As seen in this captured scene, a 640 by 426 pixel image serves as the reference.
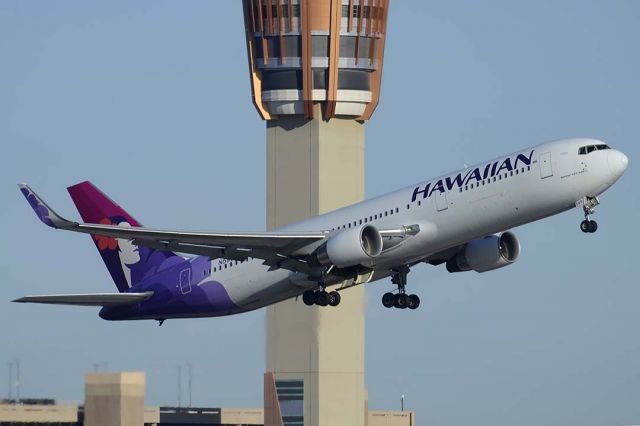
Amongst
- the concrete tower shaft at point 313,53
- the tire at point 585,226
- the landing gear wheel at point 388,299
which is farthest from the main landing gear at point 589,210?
the concrete tower shaft at point 313,53

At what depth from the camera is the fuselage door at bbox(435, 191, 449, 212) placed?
76.4 m

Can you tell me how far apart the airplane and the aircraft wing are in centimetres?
4

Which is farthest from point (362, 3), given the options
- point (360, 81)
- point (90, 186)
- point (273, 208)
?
point (90, 186)

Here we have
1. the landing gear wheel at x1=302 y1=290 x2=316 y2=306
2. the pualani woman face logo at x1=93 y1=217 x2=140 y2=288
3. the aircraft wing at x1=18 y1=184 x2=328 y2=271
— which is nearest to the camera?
the aircraft wing at x1=18 y1=184 x2=328 y2=271

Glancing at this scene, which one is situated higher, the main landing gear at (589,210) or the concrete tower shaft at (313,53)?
the concrete tower shaft at (313,53)

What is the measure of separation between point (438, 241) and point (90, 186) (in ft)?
75.9

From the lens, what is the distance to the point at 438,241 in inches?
3029

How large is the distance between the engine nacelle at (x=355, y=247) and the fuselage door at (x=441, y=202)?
2825 mm

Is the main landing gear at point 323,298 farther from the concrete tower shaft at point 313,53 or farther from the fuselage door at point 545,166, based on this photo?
the concrete tower shaft at point 313,53

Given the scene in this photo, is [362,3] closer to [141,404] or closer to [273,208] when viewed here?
[273,208]

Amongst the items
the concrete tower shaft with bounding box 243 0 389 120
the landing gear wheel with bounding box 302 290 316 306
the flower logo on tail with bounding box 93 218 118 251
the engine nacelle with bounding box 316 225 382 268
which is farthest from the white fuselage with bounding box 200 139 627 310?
the concrete tower shaft with bounding box 243 0 389 120

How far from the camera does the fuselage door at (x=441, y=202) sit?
76438 mm

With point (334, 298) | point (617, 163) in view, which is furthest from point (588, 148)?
point (334, 298)

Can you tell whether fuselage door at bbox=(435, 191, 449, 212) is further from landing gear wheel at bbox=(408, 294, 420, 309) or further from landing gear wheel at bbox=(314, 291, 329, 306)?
landing gear wheel at bbox=(408, 294, 420, 309)
